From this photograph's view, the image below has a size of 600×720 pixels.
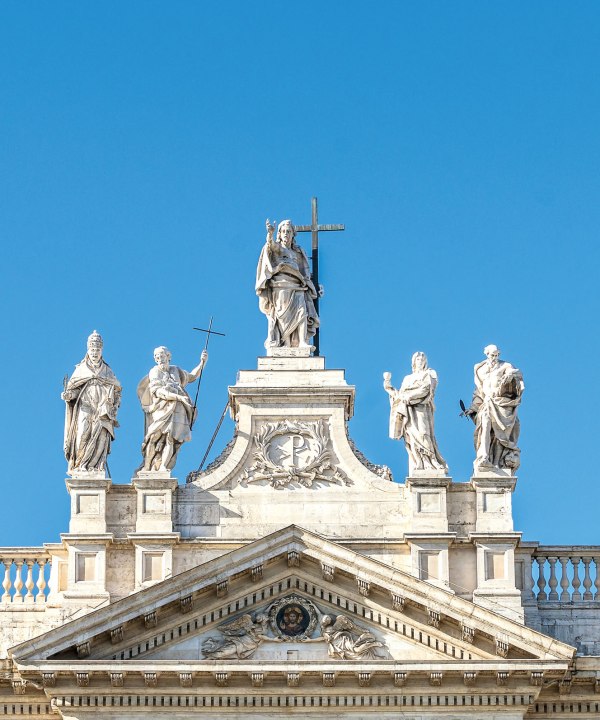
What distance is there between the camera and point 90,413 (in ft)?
145

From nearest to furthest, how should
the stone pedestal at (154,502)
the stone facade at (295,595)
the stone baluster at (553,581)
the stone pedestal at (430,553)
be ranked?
1. the stone facade at (295,595)
2. the stone pedestal at (430,553)
3. the stone pedestal at (154,502)
4. the stone baluster at (553,581)

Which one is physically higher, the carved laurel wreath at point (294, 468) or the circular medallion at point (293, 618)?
the carved laurel wreath at point (294, 468)

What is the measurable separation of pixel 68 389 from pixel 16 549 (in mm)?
2636

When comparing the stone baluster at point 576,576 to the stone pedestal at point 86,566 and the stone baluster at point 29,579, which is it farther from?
the stone baluster at point 29,579

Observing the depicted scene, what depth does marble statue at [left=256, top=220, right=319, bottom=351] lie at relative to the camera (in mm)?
45438

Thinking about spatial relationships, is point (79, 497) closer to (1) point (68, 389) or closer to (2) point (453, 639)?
(1) point (68, 389)

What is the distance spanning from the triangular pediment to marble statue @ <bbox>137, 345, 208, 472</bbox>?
2686 mm

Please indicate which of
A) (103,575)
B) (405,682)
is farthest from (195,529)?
(405,682)

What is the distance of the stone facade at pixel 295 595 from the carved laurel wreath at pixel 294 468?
3 cm

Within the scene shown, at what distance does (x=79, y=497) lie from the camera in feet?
143

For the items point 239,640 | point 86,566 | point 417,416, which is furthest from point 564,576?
point 86,566

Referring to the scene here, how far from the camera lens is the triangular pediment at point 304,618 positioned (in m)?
41.7

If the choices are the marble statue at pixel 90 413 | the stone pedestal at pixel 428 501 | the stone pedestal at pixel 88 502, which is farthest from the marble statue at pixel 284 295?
the stone pedestal at pixel 88 502

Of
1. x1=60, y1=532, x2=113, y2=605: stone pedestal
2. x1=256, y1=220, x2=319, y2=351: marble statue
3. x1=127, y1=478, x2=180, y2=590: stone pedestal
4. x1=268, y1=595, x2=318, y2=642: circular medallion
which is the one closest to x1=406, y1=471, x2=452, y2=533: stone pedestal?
x1=268, y1=595, x2=318, y2=642: circular medallion
